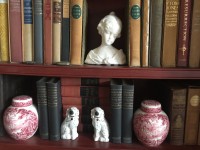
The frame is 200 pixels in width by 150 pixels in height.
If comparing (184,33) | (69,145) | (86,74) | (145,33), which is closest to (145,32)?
(145,33)

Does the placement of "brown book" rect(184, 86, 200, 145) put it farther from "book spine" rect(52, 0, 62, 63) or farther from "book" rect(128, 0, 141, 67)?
"book spine" rect(52, 0, 62, 63)

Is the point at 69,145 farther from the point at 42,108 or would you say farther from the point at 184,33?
the point at 184,33

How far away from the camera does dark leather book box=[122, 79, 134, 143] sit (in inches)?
31.9

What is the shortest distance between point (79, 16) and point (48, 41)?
0.13m

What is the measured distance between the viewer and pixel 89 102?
88cm

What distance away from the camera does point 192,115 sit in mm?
832

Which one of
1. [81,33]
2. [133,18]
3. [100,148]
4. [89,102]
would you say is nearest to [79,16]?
[81,33]

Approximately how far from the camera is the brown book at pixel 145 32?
77cm

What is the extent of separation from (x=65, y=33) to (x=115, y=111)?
11.8 inches

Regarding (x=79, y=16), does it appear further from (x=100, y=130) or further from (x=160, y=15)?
(x=100, y=130)

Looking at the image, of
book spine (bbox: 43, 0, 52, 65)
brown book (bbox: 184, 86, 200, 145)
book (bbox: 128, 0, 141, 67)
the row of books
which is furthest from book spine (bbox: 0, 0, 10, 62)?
brown book (bbox: 184, 86, 200, 145)

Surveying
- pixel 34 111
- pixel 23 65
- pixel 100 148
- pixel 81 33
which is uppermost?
pixel 81 33

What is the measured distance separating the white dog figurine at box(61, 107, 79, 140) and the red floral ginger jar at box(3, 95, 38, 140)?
0.32 ft

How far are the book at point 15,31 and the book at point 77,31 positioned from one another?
17cm
